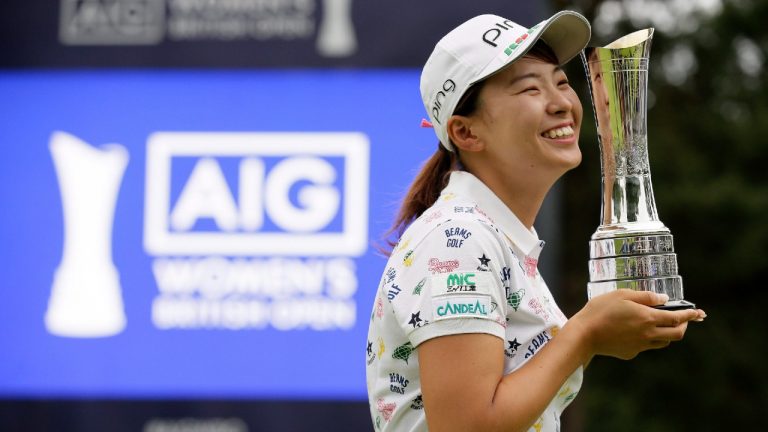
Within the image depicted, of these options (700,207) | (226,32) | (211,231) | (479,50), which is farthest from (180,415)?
(700,207)

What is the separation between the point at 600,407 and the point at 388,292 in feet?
35.4

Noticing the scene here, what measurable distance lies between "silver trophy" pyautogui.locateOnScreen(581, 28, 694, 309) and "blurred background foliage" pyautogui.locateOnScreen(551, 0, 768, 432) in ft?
28.6

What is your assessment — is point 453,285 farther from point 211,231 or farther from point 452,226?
point 211,231

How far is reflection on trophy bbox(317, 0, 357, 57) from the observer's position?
4812 millimetres

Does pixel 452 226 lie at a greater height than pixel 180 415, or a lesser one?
greater

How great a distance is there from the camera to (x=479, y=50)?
208 centimetres

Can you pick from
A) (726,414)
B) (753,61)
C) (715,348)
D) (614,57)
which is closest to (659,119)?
(753,61)

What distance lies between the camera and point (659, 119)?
42.2 feet

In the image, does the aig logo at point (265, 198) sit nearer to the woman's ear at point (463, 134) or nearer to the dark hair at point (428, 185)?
the dark hair at point (428, 185)

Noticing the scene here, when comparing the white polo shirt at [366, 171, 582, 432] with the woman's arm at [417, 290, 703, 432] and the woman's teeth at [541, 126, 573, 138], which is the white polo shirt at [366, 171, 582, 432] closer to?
the woman's arm at [417, 290, 703, 432]

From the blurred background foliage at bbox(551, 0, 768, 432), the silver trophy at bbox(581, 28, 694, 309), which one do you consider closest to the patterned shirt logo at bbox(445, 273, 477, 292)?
the silver trophy at bbox(581, 28, 694, 309)

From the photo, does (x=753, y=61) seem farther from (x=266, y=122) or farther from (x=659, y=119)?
(x=266, y=122)

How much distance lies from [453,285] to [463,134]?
0.38 m

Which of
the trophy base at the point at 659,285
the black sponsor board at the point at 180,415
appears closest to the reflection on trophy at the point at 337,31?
the black sponsor board at the point at 180,415
